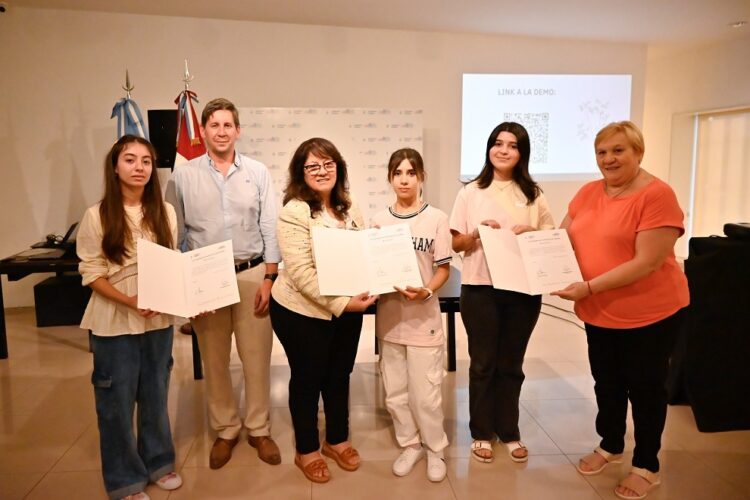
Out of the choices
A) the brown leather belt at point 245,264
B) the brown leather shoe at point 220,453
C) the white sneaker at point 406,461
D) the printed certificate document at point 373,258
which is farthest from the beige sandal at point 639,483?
the brown leather belt at point 245,264

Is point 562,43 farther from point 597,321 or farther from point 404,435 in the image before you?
point 404,435

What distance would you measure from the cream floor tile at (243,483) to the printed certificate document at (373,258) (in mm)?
910

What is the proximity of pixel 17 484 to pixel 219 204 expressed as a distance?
58.9 inches

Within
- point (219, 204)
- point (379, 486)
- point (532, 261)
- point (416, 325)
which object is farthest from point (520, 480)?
point (219, 204)

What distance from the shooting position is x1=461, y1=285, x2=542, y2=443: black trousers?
7.39 ft

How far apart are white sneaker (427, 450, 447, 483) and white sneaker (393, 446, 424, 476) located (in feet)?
0.23

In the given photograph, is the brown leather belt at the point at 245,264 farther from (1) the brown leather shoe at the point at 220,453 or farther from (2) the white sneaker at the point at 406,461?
(2) the white sneaker at the point at 406,461

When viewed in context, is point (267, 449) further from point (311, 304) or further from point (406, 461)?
point (311, 304)

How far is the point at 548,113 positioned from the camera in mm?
6180

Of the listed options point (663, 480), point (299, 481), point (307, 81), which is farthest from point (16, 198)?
point (663, 480)

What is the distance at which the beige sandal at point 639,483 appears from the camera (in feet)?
6.93

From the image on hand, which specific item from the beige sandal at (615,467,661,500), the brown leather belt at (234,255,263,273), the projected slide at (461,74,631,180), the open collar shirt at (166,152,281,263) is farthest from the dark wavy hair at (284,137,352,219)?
the projected slide at (461,74,631,180)

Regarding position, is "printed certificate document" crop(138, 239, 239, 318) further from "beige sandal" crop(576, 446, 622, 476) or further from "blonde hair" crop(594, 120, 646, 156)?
"beige sandal" crop(576, 446, 622, 476)

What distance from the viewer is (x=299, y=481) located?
226cm
